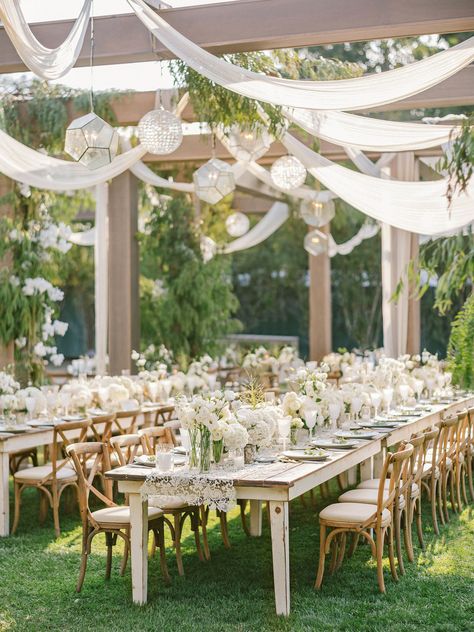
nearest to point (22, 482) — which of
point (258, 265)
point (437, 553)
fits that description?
point (437, 553)

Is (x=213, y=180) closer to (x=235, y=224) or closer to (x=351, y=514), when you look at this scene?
(x=351, y=514)

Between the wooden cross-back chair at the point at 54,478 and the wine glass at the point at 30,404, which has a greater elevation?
the wine glass at the point at 30,404

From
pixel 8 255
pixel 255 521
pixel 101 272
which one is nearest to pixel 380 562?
pixel 255 521

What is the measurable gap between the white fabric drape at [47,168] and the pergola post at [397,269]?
331 centimetres

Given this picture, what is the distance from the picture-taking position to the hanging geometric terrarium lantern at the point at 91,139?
614 cm

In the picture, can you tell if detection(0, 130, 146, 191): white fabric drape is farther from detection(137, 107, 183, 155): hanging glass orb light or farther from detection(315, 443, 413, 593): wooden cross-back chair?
detection(315, 443, 413, 593): wooden cross-back chair

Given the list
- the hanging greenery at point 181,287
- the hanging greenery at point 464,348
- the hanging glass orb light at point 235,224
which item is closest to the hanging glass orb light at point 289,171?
the hanging greenery at point 464,348

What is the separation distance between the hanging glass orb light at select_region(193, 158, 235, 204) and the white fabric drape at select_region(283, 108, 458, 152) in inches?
36.7

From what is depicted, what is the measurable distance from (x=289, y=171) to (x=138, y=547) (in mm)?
4564

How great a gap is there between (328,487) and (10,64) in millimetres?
4540

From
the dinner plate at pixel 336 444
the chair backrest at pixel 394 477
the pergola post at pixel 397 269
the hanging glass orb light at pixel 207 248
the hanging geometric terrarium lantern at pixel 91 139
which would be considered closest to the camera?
the chair backrest at pixel 394 477

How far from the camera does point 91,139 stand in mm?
6180

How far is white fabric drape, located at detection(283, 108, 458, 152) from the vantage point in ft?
23.5

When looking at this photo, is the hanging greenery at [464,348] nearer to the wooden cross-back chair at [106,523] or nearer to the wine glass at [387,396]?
the wine glass at [387,396]
